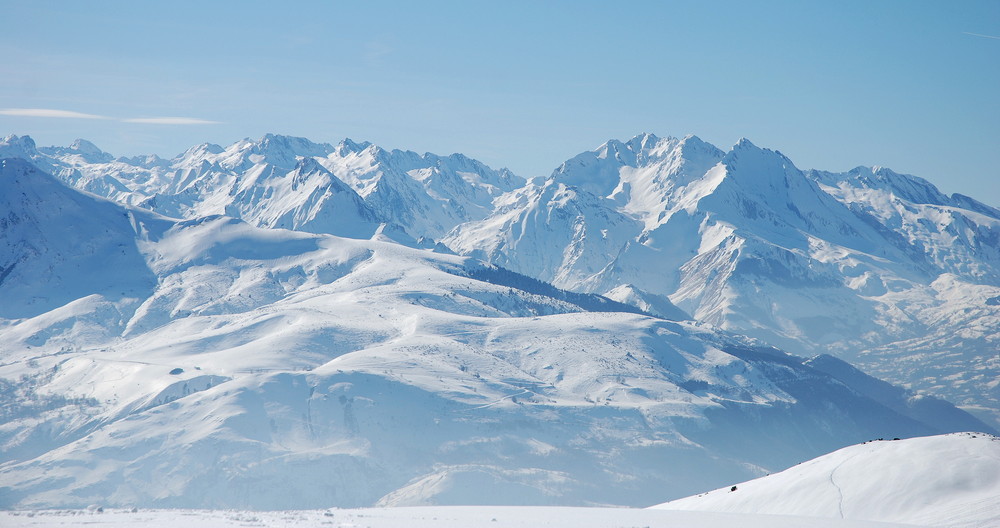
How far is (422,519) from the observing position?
282ft

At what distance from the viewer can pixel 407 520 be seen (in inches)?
3374

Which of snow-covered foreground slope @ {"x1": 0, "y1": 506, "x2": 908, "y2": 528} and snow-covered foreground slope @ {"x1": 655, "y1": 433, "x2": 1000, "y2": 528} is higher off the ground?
snow-covered foreground slope @ {"x1": 655, "y1": 433, "x2": 1000, "y2": 528}

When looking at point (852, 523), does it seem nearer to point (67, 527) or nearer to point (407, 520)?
point (407, 520)

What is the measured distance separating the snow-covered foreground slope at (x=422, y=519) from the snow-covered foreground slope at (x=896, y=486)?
8457 millimetres

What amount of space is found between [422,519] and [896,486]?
146 feet

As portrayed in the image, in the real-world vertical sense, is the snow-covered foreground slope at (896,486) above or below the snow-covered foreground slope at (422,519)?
above

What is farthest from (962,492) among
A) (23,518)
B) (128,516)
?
(23,518)

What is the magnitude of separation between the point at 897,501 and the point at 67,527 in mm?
71566

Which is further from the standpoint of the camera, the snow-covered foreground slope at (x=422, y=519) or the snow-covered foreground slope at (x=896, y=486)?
the snow-covered foreground slope at (x=896, y=486)

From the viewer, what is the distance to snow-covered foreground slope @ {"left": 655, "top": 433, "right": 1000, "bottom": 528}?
8894cm

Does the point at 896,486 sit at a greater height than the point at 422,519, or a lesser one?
greater

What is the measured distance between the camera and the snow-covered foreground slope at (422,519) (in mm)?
81438

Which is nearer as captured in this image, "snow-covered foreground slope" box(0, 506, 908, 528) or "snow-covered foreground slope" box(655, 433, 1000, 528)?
"snow-covered foreground slope" box(0, 506, 908, 528)

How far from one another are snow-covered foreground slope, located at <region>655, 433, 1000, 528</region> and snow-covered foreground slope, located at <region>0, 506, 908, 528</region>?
8457 millimetres
